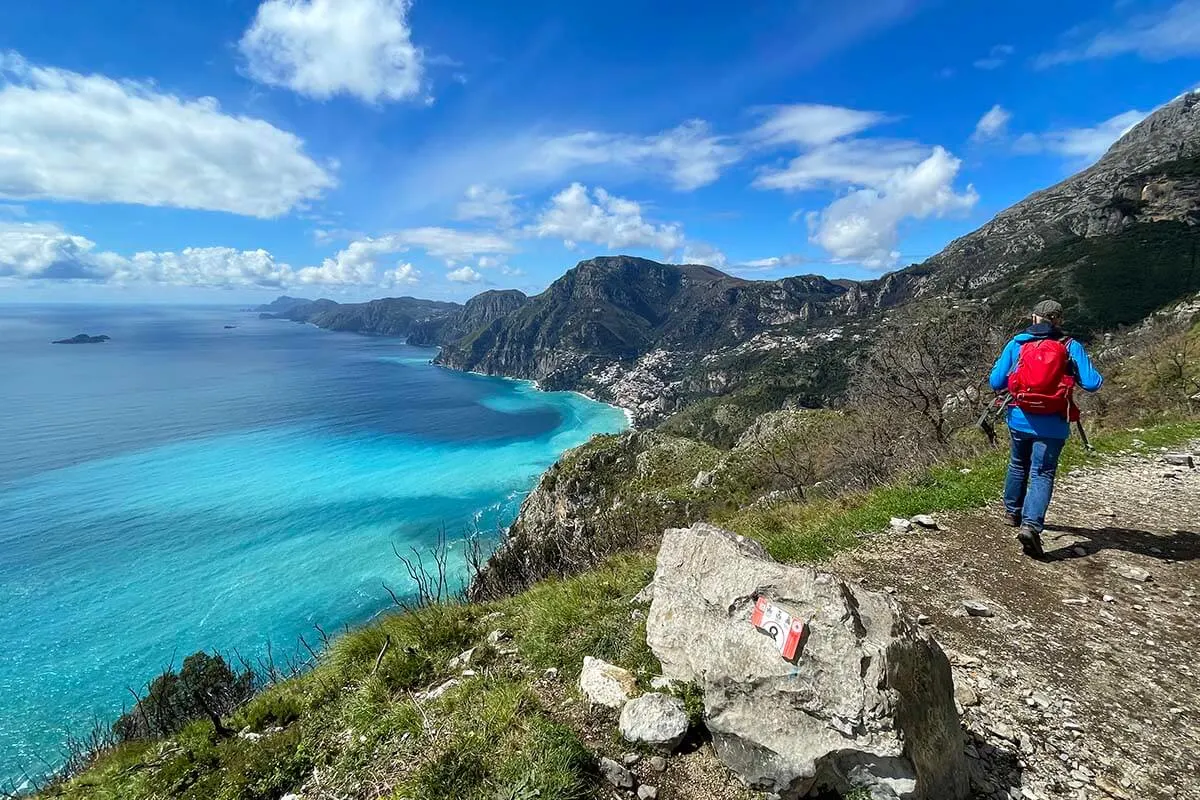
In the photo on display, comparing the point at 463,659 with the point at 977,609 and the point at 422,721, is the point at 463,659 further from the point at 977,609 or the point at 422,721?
the point at 977,609

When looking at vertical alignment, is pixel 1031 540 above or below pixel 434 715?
above

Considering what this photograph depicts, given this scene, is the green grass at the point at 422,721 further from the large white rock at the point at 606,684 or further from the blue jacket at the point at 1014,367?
the blue jacket at the point at 1014,367

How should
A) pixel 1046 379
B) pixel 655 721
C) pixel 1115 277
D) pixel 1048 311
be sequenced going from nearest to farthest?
pixel 655 721, pixel 1046 379, pixel 1048 311, pixel 1115 277

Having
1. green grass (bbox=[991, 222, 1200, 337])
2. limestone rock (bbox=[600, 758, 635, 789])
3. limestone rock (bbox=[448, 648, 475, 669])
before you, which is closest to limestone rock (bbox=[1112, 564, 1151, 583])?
limestone rock (bbox=[600, 758, 635, 789])

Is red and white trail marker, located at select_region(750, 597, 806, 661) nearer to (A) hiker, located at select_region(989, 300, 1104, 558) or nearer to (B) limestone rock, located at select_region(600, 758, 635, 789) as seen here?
(B) limestone rock, located at select_region(600, 758, 635, 789)

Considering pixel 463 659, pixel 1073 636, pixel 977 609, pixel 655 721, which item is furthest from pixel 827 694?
pixel 463 659

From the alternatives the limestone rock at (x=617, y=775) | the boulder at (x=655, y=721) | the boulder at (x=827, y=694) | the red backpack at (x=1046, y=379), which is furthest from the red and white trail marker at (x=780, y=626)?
the red backpack at (x=1046, y=379)
